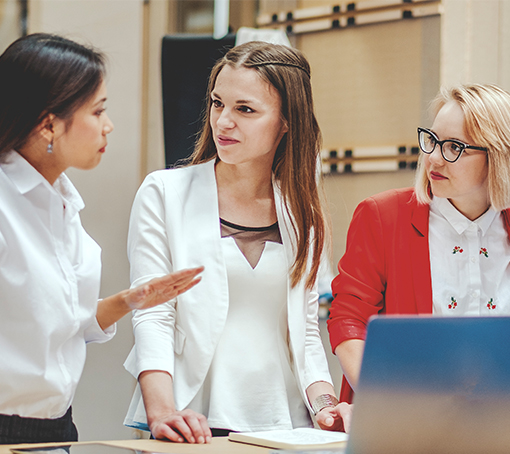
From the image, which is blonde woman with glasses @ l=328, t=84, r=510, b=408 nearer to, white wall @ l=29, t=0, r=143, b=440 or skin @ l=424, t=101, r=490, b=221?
skin @ l=424, t=101, r=490, b=221

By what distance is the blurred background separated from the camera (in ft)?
9.45

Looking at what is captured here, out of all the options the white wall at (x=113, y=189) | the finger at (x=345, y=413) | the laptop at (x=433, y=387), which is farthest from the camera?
the white wall at (x=113, y=189)

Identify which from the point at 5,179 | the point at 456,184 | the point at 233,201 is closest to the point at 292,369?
the point at 233,201

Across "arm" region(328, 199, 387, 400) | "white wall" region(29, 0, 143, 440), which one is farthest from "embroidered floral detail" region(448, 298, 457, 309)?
"white wall" region(29, 0, 143, 440)

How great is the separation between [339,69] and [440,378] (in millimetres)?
2382

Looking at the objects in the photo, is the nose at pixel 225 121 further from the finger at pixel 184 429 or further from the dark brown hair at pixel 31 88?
the finger at pixel 184 429

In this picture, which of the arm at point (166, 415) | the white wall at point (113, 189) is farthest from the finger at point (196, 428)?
the white wall at point (113, 189)

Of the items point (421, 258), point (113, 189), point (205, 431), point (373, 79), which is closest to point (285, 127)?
point (421, 258)

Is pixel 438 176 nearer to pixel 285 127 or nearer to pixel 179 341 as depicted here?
pixel 285 127

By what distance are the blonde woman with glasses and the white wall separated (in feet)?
5.49

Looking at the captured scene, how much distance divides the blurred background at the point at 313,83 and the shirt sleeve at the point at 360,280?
1245mm

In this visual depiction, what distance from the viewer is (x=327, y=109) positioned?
3109mm

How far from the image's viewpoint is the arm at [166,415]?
3.84 ft

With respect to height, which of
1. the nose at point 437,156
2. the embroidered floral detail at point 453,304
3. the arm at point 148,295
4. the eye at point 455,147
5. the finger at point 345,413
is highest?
the eye at point 455,147
